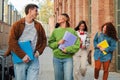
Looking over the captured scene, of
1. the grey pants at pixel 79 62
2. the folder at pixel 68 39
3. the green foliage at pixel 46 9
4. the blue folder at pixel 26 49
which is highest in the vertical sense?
the green foliage at pixel 46 9

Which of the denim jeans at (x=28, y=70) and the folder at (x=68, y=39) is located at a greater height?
the folder at (x=68, y=39)

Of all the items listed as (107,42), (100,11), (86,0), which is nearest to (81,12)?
(86,0)

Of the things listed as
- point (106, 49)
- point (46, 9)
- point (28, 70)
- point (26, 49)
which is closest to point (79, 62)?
point (106, 49)

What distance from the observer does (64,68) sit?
7.46m

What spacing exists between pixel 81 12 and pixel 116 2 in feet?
21.5

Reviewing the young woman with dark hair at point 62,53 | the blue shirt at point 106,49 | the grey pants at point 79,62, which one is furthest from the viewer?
the blue shirt at point 106,49

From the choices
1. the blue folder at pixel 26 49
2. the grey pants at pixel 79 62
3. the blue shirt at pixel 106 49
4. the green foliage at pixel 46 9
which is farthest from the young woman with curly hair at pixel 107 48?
the green foliage at pixel 46 9

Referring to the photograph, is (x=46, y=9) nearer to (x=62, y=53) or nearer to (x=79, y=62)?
(x=79, y=62)

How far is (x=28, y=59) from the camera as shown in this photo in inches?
Result: 253

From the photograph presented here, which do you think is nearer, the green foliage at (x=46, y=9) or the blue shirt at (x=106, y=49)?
the blue shirt at (x=106, y=49)

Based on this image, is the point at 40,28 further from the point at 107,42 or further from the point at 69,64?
the point at 107,42

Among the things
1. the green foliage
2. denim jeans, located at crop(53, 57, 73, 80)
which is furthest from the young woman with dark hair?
the green foliage

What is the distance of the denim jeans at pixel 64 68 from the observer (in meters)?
7.40

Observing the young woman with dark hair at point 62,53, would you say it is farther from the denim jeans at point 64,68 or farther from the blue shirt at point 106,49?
the blue shirt at point 106,49
